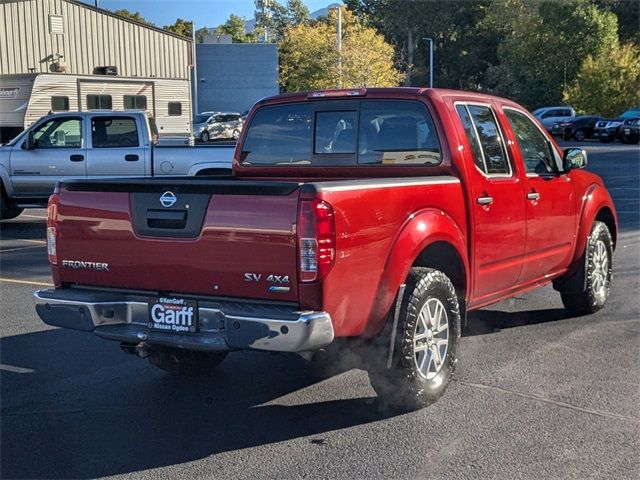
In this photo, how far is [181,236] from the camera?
4.73 m

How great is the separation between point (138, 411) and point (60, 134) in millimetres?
10243

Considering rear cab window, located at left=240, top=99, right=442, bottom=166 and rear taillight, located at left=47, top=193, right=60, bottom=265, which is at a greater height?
rear cab window, located at left=240, top=99, right=442, bottom=166

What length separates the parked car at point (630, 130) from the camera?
39656 millimetres

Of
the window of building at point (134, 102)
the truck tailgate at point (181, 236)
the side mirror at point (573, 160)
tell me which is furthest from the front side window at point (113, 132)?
the truck tailgate at point (181, 236)

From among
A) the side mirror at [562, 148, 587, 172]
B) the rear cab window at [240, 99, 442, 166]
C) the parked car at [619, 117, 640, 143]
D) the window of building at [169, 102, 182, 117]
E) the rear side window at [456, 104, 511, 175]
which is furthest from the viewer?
the parked car at [619, 117, 640, 143]

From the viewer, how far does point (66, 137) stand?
14.5m

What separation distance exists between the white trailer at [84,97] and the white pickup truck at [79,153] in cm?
812

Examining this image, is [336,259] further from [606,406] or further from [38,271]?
[38,271]

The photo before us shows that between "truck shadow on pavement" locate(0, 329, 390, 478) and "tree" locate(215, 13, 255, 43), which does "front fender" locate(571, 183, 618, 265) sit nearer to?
"truck shadow on pavement" locate(0, 329, 390, 478)

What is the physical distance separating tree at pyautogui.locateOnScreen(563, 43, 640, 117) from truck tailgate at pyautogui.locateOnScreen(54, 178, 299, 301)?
51.6 metres

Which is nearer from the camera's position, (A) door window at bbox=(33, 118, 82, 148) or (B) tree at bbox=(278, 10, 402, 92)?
(A) door window at bbox=(33, 118, 82, 148)

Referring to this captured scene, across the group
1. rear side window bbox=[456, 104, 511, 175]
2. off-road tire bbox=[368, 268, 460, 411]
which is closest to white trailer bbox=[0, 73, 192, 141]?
rear side window bbox=[456, 104, 511, 175]

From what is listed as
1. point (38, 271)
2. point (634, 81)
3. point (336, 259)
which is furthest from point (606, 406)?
point (634, 81)

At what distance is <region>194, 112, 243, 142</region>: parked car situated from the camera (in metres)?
42.8
